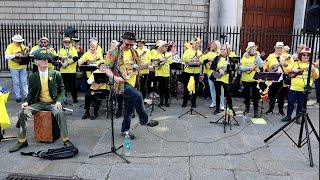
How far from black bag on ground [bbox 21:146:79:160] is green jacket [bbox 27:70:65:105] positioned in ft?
3.66

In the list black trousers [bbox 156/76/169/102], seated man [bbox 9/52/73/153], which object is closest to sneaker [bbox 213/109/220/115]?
black trousers [bbox 156/76/169/102]

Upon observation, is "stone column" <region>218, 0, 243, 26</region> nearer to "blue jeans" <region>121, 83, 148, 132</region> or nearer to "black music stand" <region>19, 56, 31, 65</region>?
"black music stand" <region>19, 56, 31, 65</region>

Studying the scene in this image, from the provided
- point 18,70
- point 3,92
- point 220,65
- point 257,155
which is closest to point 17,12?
point 18,70

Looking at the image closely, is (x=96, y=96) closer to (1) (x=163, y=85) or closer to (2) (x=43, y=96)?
(2) (x=43, y=96)

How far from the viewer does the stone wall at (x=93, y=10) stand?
16031mm

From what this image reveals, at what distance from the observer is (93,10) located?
1606 centimetres

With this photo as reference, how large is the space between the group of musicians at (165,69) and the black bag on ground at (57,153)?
1.30 m

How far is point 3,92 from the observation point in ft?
22.3

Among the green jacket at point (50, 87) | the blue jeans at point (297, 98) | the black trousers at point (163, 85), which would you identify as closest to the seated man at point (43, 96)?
the green jacket at point (50, 87)

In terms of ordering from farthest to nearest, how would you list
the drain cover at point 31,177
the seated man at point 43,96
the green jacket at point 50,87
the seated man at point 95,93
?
the seated man at point 95,93 < the green jacket at point 50,87 < the seated man at point 43,96 < the drain cover at point 31,177

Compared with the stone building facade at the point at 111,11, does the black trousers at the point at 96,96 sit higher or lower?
Result: lower

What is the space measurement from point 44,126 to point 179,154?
2.87m

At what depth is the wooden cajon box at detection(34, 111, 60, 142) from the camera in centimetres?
661

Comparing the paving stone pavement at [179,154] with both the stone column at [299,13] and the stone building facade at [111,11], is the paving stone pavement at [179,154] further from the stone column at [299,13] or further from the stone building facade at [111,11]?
the stone column at [299,13]
